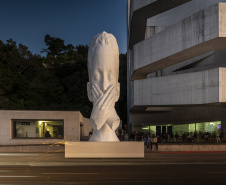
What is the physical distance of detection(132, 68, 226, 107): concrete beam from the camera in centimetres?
2823

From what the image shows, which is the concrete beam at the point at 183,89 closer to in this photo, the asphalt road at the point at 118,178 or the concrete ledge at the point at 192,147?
the concrete ledge at the point at 192,147

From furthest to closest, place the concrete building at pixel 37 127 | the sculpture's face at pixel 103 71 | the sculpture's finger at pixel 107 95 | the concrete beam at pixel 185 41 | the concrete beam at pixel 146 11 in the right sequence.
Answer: the concrete beam at pixel 146 11 → the concrete building at pixel 37 127 → the concrete beam at pixel 185 41 → the sculpture's face at pixel 103 71 → the sculpture's finger at pixel 107 95

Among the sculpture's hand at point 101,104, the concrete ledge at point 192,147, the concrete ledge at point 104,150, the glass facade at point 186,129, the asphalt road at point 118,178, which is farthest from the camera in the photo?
the glass facade at point 186,129

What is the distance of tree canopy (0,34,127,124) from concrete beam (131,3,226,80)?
2379cm

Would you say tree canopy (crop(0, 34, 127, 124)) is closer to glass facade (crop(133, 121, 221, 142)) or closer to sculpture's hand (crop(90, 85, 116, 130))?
glass facade (crop(133, 121, 221, 142))

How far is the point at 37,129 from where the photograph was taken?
31078 mm

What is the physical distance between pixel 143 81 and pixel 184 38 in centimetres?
689

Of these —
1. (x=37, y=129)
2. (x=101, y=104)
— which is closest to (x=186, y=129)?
(x=37, y=129)

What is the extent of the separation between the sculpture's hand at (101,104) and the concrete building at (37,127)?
1413 cm

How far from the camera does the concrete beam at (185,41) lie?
27281 millimetres

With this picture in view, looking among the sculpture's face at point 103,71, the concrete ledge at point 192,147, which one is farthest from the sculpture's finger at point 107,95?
the concrete ledge at point 192,147

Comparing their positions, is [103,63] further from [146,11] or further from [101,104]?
[146,11]

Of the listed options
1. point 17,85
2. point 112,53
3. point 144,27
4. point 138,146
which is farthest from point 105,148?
point 17,85

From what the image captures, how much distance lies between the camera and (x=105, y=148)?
16.8 m
